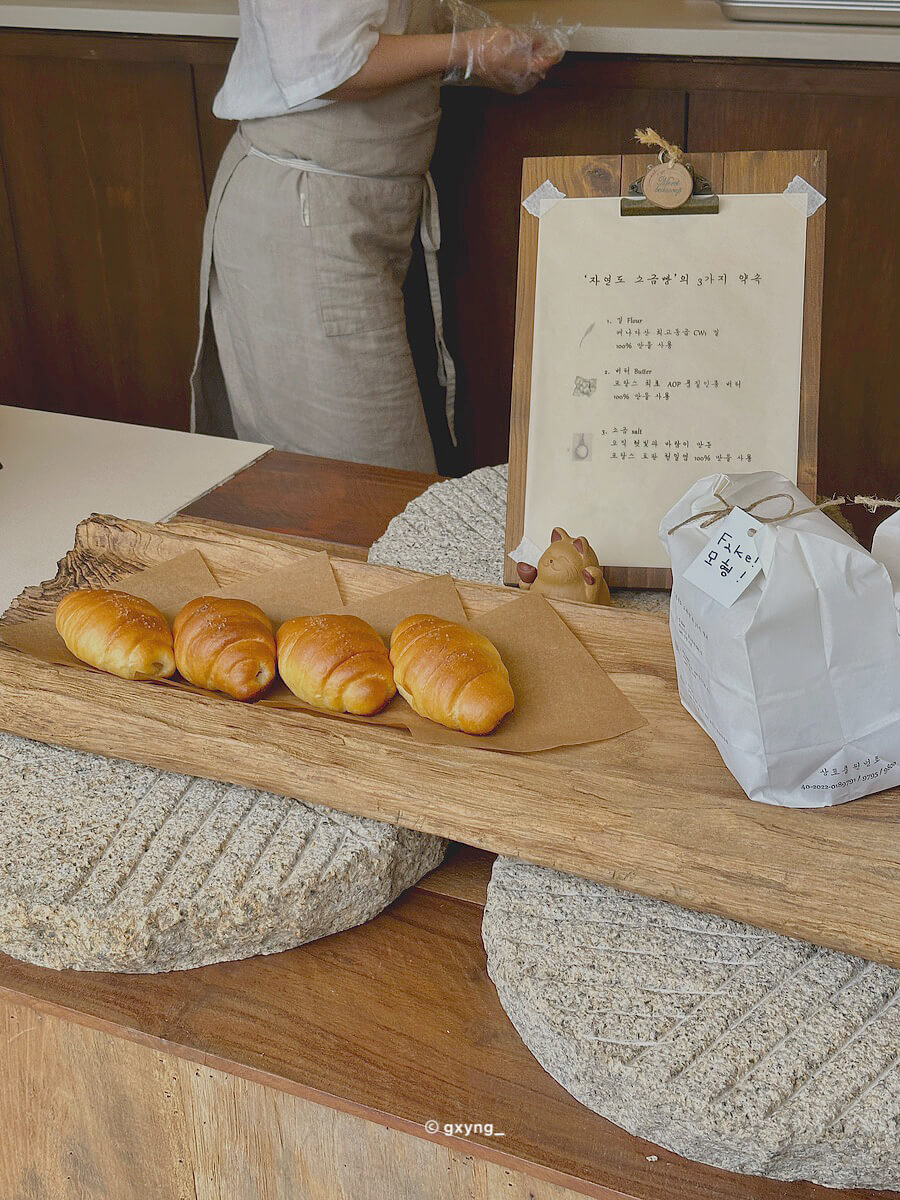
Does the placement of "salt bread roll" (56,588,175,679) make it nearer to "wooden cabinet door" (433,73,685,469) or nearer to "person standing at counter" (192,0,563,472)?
"person standing at counter" (192,0,563,472)

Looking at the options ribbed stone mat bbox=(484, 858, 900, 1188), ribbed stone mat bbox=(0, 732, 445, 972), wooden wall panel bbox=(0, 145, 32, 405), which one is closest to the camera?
ribbed stone mat bbox=(484, 858, 900, 1188)

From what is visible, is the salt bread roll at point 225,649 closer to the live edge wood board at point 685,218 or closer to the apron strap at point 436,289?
the live edge wood board at point 685,218

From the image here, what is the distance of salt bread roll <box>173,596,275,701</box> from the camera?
Result: 0.81m

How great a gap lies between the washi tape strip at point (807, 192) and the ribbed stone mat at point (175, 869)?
638 millimetres

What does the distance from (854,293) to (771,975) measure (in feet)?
5.66

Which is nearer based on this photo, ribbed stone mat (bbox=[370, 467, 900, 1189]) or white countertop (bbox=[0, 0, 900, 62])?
ribbed stone mat (bbox=[370, 467, 900, 1189])

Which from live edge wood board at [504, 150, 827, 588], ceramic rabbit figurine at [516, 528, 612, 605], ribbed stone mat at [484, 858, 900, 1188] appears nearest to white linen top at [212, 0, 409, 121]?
live edge wood board at [504, 150, 827, 588]

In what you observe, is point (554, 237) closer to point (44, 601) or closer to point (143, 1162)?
point (44, 601)

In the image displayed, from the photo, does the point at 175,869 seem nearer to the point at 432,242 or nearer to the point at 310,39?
the point at 310,39

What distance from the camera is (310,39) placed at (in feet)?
5.23

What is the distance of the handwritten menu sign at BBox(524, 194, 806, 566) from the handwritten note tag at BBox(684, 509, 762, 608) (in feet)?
1.12

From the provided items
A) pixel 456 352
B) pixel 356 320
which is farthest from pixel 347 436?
pixel 456 352

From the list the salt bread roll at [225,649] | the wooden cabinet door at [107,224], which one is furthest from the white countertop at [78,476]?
the wooden cabinet door at [107,224]

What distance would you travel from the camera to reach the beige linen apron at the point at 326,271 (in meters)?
1.81
